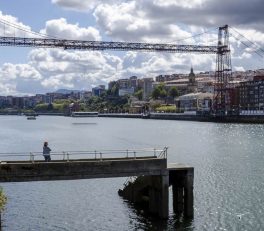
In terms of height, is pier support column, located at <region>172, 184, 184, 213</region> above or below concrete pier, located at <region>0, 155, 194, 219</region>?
below

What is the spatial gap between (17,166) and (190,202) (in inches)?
379

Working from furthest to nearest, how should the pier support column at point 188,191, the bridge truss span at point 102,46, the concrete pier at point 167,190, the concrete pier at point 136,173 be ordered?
1. the bridge truss span at point 102,46
2. the pier support column at point 188,191
3. the concrete pier at point 167,190
4. the concrete pier at point 136,173

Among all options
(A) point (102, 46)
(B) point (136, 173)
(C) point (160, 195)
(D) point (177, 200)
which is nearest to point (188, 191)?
(C) point (160, 195)

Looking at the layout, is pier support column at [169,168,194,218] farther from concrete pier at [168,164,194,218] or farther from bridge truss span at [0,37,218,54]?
bridge truss span at [0,37,218,54]

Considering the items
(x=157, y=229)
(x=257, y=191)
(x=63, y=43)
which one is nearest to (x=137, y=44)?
(x=63, y=43)

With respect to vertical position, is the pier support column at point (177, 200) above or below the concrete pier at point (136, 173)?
below

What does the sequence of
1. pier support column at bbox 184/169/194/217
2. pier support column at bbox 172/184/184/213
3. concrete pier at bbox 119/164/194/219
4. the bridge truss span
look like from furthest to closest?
the bridge truss span
pier support column at bbox 172/184/184/213
pier support column at bbox 184/169/194/217
concrete pier at bbox 119/164/194/219

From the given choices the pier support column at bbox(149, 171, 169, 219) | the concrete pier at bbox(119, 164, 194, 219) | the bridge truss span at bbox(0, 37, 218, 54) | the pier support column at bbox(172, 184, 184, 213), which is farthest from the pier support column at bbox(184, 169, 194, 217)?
the bridge truss span at bbox(0, 37, 218, 54)

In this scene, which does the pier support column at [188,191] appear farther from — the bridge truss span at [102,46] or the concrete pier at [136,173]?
the bridge truss span at [102,46]

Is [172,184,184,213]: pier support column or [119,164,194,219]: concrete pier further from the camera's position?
[172,184,184,213]: pier support column

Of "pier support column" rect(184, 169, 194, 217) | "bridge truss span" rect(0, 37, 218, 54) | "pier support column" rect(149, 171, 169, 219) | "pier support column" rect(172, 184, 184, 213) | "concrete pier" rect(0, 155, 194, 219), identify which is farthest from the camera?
"bridge truss span" rect(0, 37, 218, 54)

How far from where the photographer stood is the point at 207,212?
1259 inches

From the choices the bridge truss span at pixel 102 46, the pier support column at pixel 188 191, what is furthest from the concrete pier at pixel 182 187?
the bridge truss span at pixel 102 46

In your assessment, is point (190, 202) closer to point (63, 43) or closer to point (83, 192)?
point (83, 192)
